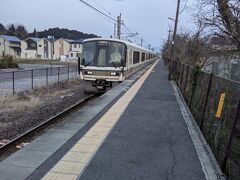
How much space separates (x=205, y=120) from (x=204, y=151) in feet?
6.50

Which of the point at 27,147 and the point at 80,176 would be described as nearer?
the point at 80,176

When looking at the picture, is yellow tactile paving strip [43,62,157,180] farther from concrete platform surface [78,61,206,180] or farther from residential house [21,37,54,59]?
residential house [21,37,54,59]

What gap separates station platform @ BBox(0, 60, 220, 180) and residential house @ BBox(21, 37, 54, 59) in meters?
110

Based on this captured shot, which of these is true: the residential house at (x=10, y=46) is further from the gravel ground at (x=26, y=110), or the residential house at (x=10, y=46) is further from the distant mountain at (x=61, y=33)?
the gravel ground at (x=26, y=110)

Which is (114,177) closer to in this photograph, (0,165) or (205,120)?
(0,165)

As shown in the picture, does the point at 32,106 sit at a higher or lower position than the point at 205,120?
lower

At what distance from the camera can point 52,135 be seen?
24.8ft

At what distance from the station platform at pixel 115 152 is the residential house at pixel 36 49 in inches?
4327

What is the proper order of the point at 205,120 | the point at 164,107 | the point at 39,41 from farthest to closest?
the point at 39,41, the point at 164,107, the point at 205,120

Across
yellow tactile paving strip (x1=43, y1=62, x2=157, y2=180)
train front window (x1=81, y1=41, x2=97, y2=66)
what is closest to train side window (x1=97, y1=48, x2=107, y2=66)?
train front window (x1=81, y1=41, x2=97, y2=66)

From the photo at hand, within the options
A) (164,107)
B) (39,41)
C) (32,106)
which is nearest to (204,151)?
(164,107)

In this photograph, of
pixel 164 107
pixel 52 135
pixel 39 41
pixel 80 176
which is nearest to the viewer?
pixel 80 176

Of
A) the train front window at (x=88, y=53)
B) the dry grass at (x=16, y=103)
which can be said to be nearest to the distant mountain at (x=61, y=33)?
the train front window at (x=88, y=53)

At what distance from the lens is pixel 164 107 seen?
11734 millimetres
